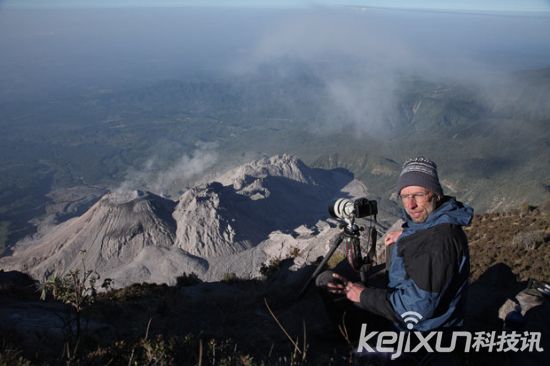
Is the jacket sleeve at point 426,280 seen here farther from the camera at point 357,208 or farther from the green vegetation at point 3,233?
the green vegetation at point 3,233

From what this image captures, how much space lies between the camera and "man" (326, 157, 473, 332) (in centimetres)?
434

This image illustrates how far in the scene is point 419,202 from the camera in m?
4.87

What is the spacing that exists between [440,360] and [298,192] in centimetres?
10290

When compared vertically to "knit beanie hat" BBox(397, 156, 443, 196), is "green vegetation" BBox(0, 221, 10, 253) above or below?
below

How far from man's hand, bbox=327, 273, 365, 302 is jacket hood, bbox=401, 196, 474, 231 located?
1.04m

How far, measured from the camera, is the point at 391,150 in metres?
181

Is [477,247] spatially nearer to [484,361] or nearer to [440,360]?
[484,361]

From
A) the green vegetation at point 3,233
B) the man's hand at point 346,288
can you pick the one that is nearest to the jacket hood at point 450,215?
the man's hand at point 346,288

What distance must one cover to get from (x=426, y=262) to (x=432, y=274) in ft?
0.46

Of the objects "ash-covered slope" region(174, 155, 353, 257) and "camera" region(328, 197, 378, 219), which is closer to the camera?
"camera" region(328, 197, 378, 219)

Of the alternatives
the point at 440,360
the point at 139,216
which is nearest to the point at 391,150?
the point at 139,216

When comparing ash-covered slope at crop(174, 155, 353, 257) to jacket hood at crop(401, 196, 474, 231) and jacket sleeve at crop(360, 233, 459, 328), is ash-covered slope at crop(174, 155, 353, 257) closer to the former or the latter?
jacket sleeve at crop(360, 233, 459, 328)

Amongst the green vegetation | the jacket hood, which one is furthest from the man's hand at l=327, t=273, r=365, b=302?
the green vegetation

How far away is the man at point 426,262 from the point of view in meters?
4.34
